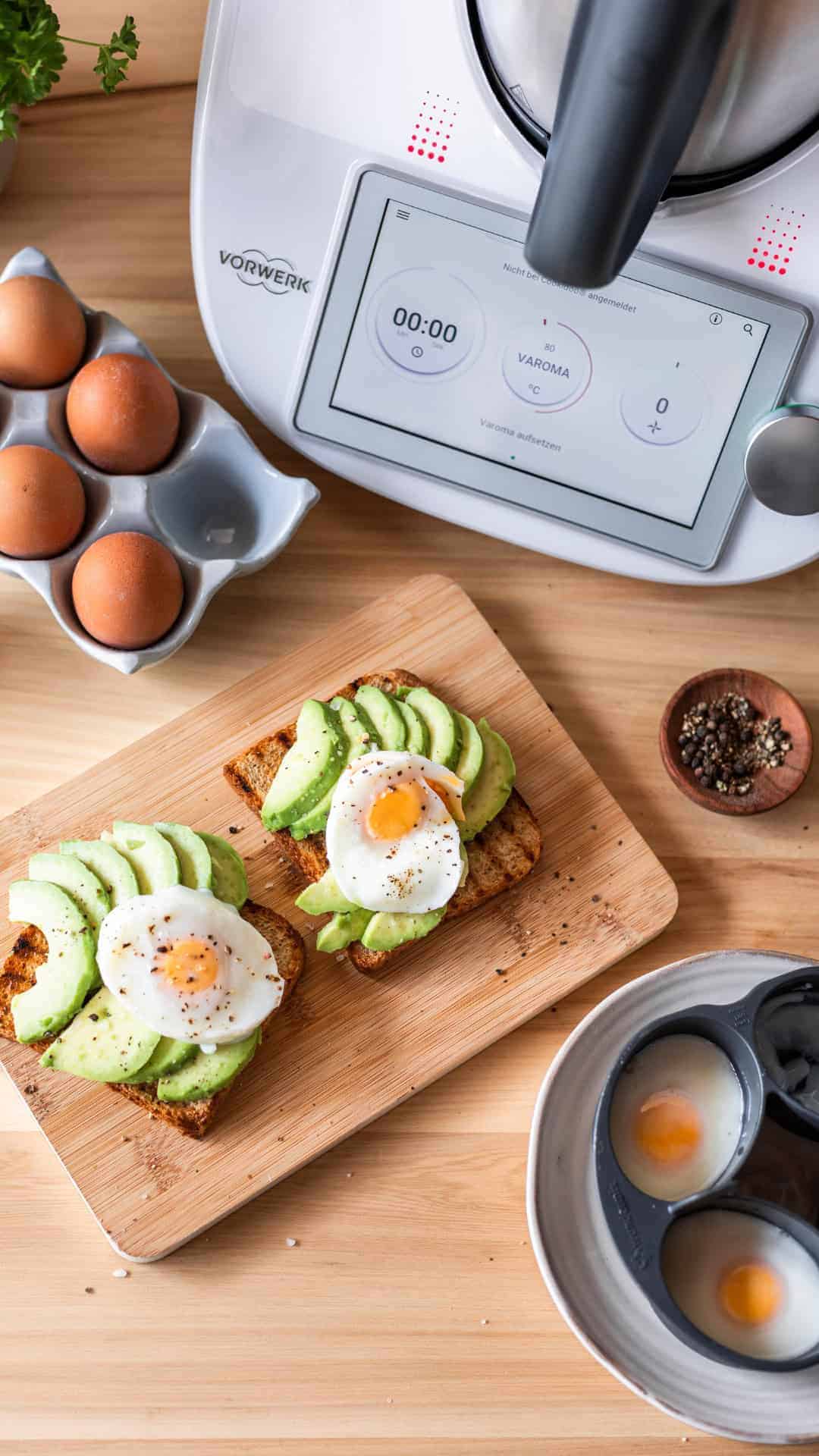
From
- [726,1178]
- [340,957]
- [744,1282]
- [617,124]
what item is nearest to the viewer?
[617,124]

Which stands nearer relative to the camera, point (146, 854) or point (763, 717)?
point (146, 854)

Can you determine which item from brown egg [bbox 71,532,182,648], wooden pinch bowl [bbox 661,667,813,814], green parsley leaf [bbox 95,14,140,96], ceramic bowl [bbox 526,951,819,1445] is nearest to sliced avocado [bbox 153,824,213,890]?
brown egg [bbox 71,532,182,648]

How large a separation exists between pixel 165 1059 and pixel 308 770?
36cm

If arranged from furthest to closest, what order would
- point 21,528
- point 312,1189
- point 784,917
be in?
point 784,917, point 312,1189, point 21,528

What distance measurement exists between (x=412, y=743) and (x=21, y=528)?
0.51 meters

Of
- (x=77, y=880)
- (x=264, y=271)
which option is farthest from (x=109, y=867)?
(x=264, y=271)

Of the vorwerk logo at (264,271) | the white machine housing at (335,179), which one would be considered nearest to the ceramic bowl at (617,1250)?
the white machine housing at (335,179)

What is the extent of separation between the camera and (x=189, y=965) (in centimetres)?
135

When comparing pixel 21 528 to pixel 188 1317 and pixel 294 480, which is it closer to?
pixel 294 480

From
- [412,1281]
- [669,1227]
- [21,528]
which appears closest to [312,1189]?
[412,1281]

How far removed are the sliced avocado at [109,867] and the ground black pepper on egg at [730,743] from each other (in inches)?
27.7

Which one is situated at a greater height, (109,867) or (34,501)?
(34,501)

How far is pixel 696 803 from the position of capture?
1565mm

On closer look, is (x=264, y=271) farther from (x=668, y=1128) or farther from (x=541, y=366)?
(x=668, y=1128)
